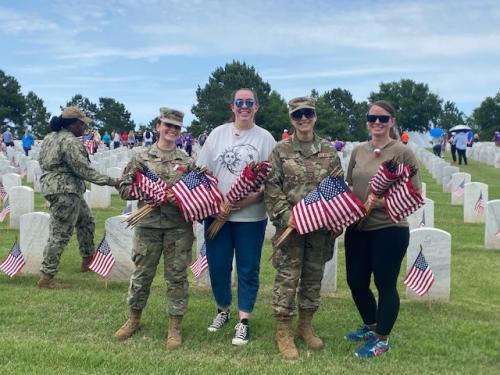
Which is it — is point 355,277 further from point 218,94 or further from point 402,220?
point 218,94

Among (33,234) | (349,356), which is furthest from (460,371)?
(33,234)

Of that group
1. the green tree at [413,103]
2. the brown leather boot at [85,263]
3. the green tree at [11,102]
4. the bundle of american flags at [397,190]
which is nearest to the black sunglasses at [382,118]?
the bundle of american flags at [397,190]

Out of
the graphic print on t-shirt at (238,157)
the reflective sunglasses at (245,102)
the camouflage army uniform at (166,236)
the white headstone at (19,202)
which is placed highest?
the reflective sunglasses at (245,102)

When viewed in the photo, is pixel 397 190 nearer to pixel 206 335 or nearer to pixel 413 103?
pixel 206 335

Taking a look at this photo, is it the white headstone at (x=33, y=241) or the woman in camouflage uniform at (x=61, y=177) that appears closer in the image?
the woman in camouflage uniform at (x=61, y=177)

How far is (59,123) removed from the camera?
6844 mm

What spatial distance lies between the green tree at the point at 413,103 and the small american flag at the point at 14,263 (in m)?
72.1

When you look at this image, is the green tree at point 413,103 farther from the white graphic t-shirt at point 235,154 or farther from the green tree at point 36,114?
the white graphic t-shirt at point 235,154

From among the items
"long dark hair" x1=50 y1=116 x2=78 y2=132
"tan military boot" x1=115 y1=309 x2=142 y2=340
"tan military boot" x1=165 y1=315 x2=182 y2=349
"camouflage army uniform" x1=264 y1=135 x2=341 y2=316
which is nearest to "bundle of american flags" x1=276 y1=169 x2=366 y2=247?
"camouflage army uniform" x1=264 y1=135 x2=341 y2=316

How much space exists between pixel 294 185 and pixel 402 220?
872 millimetres

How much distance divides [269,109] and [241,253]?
57446 mm

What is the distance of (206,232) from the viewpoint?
515 centimetres

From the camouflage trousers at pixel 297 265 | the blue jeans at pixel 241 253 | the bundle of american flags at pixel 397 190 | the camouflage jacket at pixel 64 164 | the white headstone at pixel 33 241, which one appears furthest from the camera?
the white headstone at pixel 33 241

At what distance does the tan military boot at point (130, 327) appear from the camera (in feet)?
16.9
